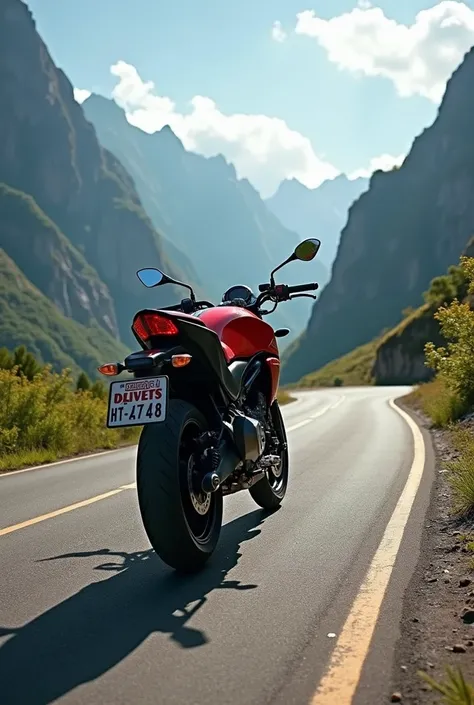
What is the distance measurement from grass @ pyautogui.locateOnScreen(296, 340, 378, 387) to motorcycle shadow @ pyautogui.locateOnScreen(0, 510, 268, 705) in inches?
3177

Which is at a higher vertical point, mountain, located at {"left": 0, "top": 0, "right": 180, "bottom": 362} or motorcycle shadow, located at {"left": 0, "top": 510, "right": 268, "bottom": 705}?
→ mountain, located at {"left": 0, "top": 0, "right": 180, "bottom": 362}

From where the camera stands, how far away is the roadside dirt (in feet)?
8.92

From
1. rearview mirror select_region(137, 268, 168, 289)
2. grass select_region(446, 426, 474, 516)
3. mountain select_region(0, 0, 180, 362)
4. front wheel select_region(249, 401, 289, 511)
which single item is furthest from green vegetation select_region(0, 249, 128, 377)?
grass select_region(446, 426, 474, 516)

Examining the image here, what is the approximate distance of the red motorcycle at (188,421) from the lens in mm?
3957

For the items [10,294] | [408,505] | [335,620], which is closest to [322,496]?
[408,505]

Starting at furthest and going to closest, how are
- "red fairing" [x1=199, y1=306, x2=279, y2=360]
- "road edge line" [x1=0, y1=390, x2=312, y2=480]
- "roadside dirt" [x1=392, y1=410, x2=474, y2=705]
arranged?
"road edge line" [x1=0, y1=390, x2=312, y2=480], "red fairing" [x1=199, y1=306, x2=279, y2=360], "roadside dirt" [x1=392, y1=410, x2=474, y2=705]

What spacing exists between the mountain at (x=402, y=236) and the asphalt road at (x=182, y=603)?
136217 mm

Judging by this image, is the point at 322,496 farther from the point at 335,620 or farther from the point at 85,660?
the point at 85,660

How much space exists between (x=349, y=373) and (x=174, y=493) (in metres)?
100

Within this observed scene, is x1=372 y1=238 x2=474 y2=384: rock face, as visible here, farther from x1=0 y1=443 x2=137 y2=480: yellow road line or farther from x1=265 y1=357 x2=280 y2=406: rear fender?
x1=265 y1=357 x2=280 y2=406: rear fender

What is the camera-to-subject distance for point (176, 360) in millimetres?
4141

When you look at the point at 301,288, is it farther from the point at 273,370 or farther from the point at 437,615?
the point at 437,615

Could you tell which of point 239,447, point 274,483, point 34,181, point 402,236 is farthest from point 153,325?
point 34,181

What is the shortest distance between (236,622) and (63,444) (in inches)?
367
